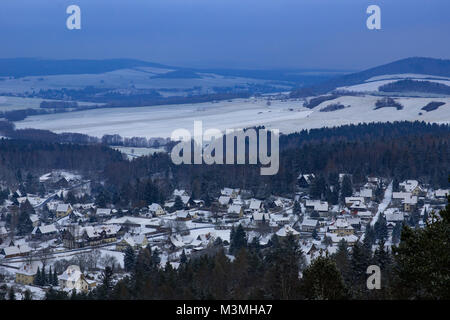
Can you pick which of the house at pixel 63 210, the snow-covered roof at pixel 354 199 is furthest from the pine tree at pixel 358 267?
the house at pixel 63 210

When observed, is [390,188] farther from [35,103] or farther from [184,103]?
[35,103]

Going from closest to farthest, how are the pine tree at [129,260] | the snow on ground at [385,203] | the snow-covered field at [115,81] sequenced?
the pine tree at [129,260] → the snow on ground at [385,203] → the snow-covered field at [115,81]

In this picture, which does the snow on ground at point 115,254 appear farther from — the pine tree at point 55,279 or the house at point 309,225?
the house at point 309,225

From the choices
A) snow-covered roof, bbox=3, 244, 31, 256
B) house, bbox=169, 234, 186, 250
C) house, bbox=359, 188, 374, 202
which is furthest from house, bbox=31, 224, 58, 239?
house, bbox=359, 188, 374, 202

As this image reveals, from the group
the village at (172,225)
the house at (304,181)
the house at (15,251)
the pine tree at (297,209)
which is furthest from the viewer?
the house at (304,181)

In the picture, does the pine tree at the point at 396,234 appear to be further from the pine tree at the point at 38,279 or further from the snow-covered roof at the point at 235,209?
the pine tree at the point at 38,279

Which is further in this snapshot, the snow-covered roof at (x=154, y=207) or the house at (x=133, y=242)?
the snow-covered roof at (x=154, y=207)

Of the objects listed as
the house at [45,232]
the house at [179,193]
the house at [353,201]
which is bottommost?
the house at [45,232]

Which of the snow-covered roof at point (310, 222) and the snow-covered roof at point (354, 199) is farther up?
the snow-covered roof at point (354, 199)
